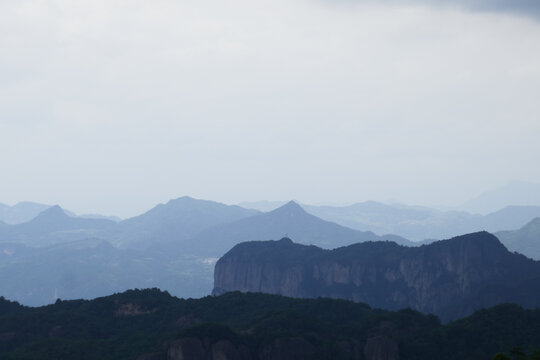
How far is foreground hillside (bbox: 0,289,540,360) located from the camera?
141 meters

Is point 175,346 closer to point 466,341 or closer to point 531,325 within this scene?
point 466,341

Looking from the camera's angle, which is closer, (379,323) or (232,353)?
(232,353)

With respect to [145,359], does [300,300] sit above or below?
above

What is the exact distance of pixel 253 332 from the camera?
15088 cm

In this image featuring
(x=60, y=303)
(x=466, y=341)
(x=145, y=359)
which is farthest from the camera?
(x=60, y=303)

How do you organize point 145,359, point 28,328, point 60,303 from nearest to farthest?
1. point 145,359
2. point 28,328
3. point 60,303

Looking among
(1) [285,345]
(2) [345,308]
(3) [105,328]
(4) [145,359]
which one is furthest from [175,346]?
(2) [345,308]

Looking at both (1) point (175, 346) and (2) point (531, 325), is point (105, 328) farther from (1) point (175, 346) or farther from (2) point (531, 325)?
(2) point (531, 325)

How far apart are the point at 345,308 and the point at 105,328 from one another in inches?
2071

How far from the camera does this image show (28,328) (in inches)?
6358

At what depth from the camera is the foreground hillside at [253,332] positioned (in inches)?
5566

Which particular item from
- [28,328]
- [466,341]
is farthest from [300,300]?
[28,328]

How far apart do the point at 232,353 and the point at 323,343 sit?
17183mm

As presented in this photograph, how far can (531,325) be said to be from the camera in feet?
508
